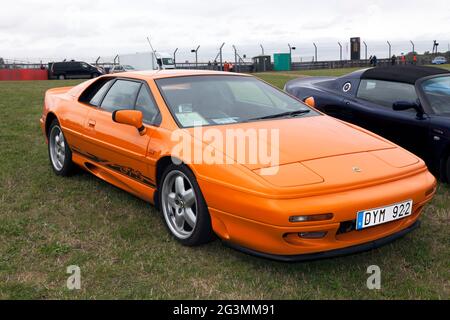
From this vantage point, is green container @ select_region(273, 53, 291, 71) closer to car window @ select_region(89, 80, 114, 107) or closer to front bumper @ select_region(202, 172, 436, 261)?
car window @ select_region(89, 80, 114, 107)

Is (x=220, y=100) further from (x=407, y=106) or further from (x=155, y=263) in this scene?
(x=407, y=106)

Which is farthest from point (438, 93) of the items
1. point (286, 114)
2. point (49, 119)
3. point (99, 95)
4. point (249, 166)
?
point (49, 119)

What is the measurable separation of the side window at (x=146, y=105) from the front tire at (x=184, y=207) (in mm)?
548

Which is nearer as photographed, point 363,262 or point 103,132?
point 363,262

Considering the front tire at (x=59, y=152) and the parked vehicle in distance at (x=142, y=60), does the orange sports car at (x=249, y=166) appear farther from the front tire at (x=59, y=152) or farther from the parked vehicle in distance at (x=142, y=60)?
the parked vehicle in distance at (x=142, y=60)

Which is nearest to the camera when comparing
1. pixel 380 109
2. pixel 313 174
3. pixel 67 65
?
pixel 313 174

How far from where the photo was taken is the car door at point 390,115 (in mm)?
4766

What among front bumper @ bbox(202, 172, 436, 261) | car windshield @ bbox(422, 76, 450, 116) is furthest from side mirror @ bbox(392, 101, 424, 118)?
front bumper @ bbox(202, 172, 436, 261)

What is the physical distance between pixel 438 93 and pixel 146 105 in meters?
3.13

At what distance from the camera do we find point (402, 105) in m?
4.77

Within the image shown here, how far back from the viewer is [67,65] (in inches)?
1339

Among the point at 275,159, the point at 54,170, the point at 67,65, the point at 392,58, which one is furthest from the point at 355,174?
the point at 392,58
